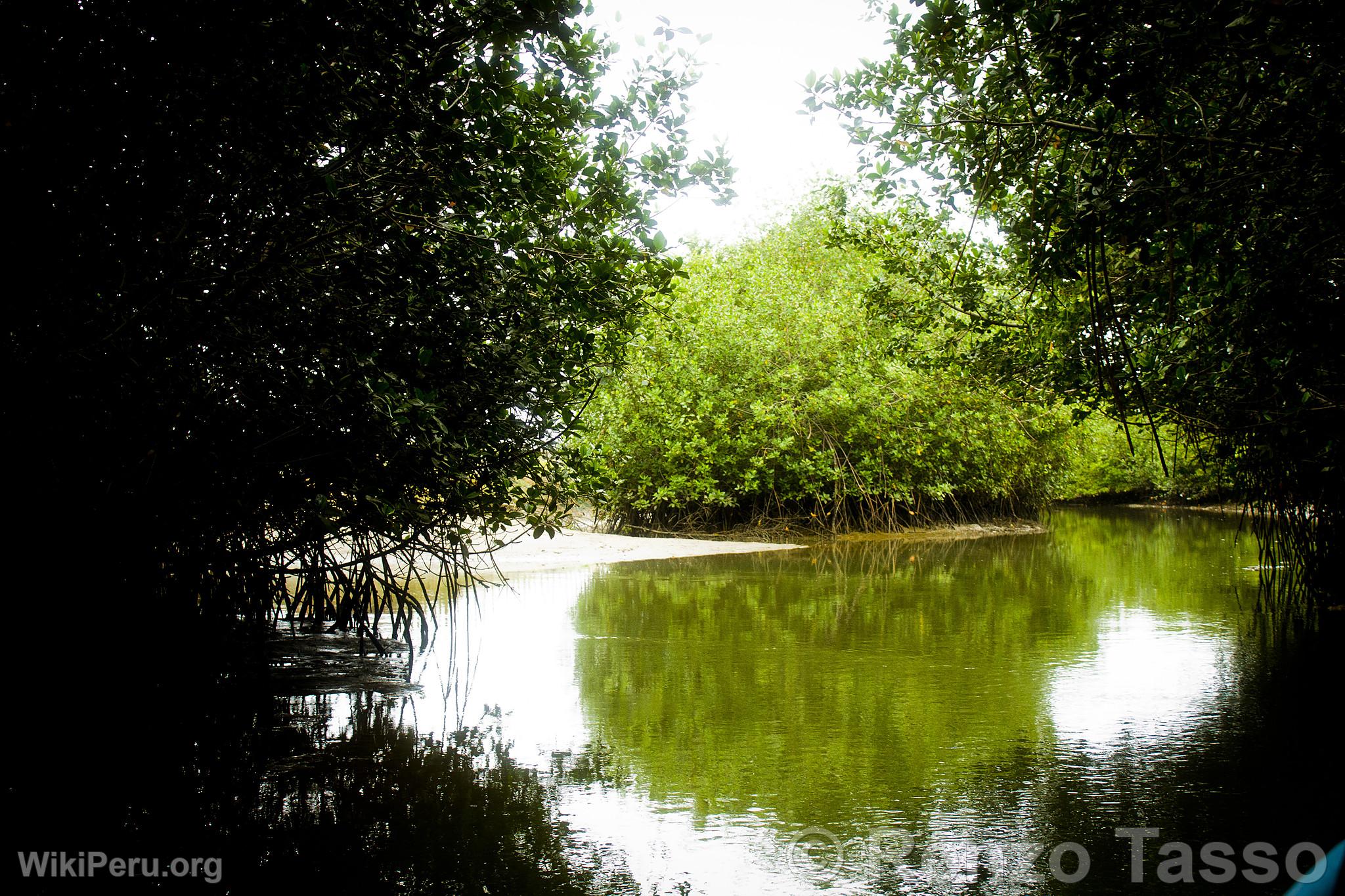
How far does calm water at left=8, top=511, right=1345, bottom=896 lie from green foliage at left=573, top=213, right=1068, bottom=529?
1080 cm

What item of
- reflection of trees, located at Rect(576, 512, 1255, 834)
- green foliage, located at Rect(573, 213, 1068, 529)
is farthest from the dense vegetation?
green foliage, located at Rect(573, 213, 1068, 529)

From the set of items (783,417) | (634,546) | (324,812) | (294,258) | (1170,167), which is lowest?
(324,812)

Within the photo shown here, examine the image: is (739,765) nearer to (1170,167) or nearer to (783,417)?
(1170,167)

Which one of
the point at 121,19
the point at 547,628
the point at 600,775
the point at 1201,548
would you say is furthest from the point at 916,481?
the point at 121,19

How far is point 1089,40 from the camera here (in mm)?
3127

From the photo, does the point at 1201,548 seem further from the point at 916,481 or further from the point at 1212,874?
the point at 1212,874

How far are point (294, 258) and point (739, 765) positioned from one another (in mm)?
2884

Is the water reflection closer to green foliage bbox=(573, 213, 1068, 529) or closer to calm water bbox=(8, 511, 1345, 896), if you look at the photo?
calm water bbox=(8, 511, 1345, 896)

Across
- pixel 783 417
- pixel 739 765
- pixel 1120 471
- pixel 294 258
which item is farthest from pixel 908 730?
pixel 1120 471

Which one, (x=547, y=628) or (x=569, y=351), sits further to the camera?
(x=547, y=628)

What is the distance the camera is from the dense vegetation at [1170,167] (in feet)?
10.3

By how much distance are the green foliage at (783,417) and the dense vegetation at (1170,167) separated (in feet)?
38.9

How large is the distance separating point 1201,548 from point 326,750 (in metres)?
15.5

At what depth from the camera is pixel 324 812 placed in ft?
11.9
